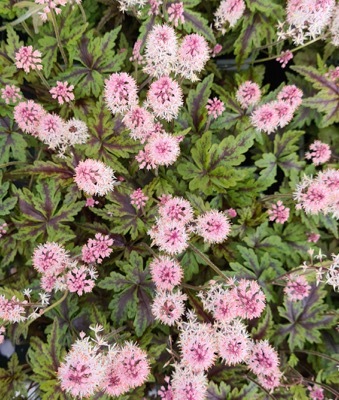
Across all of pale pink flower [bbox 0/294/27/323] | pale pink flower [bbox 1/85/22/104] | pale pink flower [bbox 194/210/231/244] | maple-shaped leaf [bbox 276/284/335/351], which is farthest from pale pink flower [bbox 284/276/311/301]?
pale pink flower [bbox 1/85/22/104]

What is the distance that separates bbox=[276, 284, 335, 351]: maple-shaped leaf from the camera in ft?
4.64

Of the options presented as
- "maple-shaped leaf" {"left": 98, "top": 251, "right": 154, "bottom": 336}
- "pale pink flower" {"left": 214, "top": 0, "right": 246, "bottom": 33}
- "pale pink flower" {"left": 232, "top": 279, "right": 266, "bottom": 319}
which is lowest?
"maple-shaped leaf" {"left": 98, "top": 251, "right": 154, "bottom": 336}

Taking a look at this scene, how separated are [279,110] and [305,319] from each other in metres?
0.73

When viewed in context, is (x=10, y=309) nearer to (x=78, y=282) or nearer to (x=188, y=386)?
(x=78, y=282)

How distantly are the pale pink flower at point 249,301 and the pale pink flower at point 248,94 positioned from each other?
0.63 m

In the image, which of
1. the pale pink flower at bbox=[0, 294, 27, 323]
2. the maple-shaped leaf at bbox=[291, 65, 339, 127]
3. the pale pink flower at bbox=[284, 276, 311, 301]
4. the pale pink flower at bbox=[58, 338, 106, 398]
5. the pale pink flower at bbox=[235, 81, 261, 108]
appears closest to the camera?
the pale pink flower at bbox=[58, 338, 106, 398]

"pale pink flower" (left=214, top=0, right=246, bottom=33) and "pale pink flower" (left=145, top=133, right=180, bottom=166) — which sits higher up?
"pale pink flower" (left=214, top=0, right=246, bottom=33)

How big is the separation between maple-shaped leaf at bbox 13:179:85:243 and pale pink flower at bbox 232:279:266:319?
56 cm

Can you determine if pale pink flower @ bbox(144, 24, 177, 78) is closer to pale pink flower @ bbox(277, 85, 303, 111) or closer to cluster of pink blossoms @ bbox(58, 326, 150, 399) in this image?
pale pink flower @ bbox(277, 85, 303, 111)

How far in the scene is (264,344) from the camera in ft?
4.07

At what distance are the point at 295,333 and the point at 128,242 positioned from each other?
67 centimetres

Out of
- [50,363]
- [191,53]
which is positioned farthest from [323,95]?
[50,363]

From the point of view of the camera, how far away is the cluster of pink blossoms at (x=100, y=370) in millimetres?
1014

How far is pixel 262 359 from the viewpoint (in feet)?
3.92
